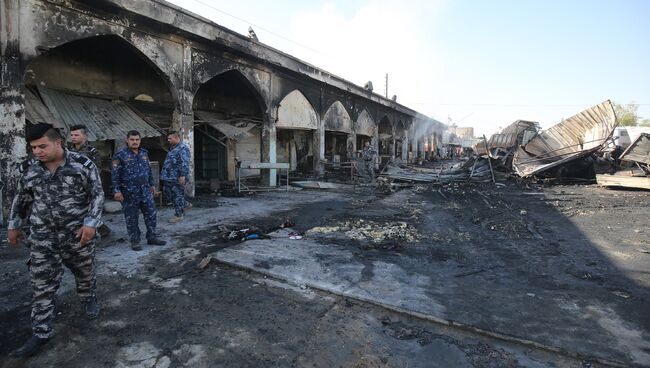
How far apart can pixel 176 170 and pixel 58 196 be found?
3.69 meters

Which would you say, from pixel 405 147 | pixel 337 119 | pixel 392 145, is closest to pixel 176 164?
pixel 337 119

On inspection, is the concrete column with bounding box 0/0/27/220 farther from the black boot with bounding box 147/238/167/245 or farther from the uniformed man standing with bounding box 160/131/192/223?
the black boot with bounding box 147/238/167/245

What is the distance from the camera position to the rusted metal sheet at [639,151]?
12.5 meters

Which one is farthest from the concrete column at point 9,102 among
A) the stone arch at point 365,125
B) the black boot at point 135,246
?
→ the stone arch at point 365,125

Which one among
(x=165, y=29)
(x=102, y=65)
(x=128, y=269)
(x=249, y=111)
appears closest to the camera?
(x=128, y=269)

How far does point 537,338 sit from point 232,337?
2230 mm

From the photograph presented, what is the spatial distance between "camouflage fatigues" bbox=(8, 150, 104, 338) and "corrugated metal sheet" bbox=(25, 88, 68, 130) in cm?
551

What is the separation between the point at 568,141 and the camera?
1611 centimetres

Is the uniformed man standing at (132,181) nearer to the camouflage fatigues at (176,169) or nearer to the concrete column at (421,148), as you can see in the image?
the camouflage fatigues at (176,169)

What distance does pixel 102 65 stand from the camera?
Answer: 9188mm

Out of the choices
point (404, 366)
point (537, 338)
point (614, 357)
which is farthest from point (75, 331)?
point (614, 357)

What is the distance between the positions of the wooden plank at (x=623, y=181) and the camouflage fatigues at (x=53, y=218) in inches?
593

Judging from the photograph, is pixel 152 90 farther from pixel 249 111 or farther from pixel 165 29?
pixel 249 111

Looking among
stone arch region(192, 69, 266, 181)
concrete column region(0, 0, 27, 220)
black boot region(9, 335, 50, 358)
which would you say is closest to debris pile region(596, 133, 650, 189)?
stone arch region(192, 69, 266, 181)
